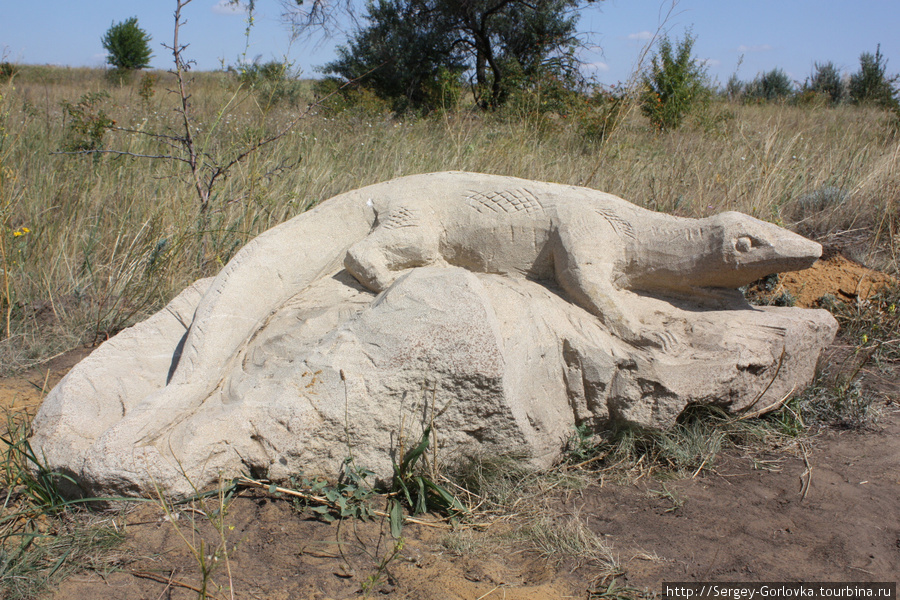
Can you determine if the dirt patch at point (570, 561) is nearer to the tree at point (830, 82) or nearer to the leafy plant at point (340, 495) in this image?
the leafy plant at point (340, 495)

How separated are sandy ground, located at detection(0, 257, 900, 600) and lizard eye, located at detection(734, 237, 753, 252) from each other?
3.39 ft

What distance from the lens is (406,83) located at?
11.1m

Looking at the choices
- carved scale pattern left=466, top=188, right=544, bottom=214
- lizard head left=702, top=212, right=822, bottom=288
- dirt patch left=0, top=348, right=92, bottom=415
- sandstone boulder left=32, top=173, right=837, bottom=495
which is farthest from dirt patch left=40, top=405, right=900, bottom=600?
dirt patch left=0, top=348, right=92, bottom=415

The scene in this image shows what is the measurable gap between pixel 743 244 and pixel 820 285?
7.47 feet

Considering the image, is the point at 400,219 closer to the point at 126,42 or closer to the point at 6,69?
the point at 6,69

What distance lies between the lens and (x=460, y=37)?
11531mm

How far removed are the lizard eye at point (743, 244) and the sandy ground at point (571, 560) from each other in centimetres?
103

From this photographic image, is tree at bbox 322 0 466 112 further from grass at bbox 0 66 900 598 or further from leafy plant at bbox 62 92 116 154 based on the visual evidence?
leafy plant at bbox 62 92 116 154

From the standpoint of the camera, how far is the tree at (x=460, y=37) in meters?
11.1

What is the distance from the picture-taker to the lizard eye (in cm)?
288

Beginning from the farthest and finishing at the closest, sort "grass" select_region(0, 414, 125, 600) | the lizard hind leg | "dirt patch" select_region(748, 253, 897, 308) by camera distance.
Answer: "dirt patch" select_region(748, 253, 897, 308) → the lizard hind leg → "grass" select_region(0, 414, 125, 600)

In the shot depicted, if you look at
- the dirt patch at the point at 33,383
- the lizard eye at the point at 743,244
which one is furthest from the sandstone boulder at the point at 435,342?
the dirt patch at the point at 33,383


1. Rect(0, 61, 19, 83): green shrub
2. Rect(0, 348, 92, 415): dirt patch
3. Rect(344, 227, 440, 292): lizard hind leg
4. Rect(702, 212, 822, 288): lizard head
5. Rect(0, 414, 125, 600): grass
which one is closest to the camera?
Rect(0, 414, 125, 600): grass

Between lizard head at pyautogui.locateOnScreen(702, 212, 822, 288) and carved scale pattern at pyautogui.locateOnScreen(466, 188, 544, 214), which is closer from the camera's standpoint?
lizard head at pyautogui.locateOnScreen(702, 212, 822, 288)
